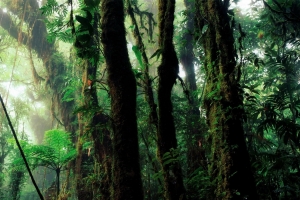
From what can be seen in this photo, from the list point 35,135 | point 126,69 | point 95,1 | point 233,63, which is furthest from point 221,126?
point 35,135

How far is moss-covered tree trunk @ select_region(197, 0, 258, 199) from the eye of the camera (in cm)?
258

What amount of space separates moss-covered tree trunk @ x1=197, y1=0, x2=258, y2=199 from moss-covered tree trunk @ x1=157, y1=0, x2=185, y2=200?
42 cm

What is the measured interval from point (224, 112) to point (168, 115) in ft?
2.01

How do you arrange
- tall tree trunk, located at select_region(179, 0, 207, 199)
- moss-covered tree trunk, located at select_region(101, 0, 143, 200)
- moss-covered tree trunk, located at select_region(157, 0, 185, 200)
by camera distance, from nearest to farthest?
moss-covered tree trunk, located at select_region(101, 0, 143, 200), moss-covered tree trunk, located at select_region(157, 0, 185, 200), tall tree trunk, located at select_region(179, 0, 207, 199)

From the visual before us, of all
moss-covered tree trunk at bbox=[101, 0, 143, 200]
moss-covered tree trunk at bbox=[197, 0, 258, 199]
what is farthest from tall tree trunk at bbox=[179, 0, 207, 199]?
moss-covered tree trunk at bbox=[101, 0, 143, 200]

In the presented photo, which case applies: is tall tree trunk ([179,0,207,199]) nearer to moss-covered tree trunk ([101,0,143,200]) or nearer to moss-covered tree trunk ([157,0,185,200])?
moss-covered tree trunk ([157,0,185,200])

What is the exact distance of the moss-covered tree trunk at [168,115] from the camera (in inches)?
108

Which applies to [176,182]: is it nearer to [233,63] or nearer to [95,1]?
[233,63]

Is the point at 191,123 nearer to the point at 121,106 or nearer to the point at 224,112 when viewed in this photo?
the point at 224,112

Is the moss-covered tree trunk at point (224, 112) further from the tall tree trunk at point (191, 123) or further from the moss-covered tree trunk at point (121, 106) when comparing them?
the moss-covered tree trunk at point (121, 106)

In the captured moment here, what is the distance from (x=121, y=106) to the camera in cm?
268

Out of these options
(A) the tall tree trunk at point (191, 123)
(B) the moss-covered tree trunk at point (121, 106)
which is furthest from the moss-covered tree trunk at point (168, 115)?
(A) the tall tree trunk at point (191, 123)

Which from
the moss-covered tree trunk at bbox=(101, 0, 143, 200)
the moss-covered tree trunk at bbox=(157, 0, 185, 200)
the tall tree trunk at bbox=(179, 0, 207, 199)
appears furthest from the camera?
the tall tree trunk at bbox=(179, 0, 207, 199)

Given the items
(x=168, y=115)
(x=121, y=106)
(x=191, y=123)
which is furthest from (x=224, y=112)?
(x=191, y=123)
